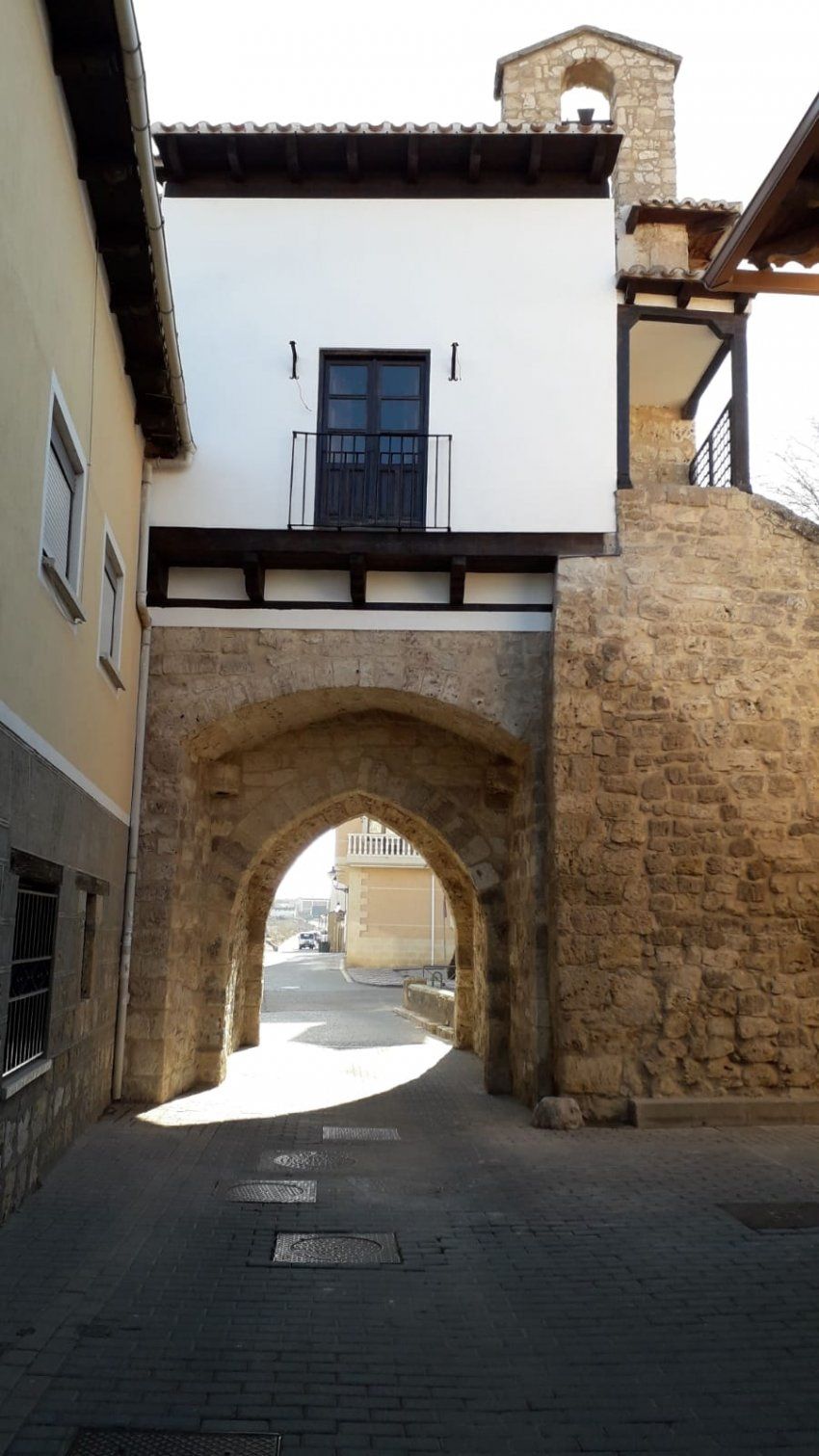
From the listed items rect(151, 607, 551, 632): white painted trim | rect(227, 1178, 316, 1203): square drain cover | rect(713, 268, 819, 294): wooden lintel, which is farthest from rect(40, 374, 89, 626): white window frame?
rect(713, 268, 819, 294): wooden lintel

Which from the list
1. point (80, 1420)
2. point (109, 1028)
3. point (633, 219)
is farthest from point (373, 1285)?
point (633, 219)

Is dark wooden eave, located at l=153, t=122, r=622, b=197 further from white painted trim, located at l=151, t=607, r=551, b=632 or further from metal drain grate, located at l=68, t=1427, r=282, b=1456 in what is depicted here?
metal drain grate, located at l=68, t=1427, r=282, b=1456

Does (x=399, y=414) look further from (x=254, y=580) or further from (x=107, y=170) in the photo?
(x=107, y=170)

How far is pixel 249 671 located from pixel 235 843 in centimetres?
197

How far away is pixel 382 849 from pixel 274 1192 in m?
26.0

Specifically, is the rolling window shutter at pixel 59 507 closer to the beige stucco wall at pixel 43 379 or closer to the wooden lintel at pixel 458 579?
the beige stucco wall at pixel 43 379

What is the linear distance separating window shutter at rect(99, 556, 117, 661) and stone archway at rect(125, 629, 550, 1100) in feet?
3.47

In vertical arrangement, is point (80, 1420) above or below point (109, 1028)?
below

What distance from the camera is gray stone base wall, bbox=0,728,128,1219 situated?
200 inches

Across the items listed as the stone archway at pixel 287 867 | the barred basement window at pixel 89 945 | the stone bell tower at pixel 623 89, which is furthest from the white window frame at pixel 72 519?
the stone bell tower at pixel 623 89

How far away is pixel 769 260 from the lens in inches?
252

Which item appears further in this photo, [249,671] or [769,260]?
[249,671]

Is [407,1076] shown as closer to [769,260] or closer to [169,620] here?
[169,620]

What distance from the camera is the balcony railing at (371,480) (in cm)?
907
